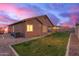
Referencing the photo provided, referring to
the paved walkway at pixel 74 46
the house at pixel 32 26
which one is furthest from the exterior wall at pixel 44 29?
the paved walkway at pixel 74 46

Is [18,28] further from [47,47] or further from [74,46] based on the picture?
[74,46]

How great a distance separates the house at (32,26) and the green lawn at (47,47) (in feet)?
0.46

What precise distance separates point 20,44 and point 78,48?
0.90 meters

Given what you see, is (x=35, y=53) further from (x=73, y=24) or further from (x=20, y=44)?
(x=73, y=24)

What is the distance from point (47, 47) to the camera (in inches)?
178

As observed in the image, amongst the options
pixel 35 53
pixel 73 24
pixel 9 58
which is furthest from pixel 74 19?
pixel 9 58

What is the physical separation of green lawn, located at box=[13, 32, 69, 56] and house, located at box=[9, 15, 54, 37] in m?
0.14

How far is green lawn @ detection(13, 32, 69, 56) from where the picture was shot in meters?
4.50

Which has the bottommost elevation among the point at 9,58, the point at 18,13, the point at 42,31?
the point at 9,58

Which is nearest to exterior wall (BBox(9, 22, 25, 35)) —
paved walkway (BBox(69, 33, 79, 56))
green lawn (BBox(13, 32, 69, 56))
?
green lawn (BBox(13, 32, 69, 56))

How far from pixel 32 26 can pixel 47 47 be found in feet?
1.32

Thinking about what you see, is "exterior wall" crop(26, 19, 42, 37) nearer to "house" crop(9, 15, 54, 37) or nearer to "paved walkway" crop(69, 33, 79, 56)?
"house" crop(9, 15, 54, 37)

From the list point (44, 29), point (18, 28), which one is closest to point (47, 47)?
point (44, 29)

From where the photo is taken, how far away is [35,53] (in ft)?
14.8
